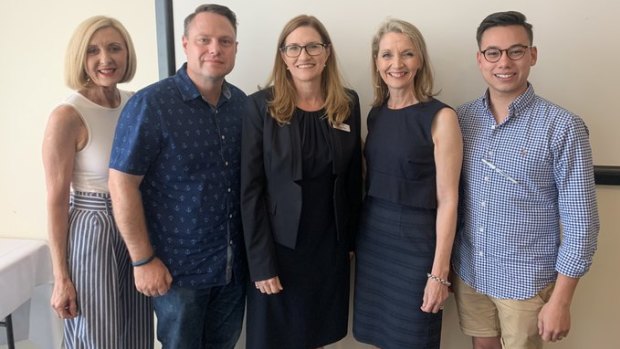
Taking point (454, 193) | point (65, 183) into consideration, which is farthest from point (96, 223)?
point (454, 193)

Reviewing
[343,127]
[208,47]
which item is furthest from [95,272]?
[343,127]

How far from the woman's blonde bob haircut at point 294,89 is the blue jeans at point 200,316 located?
660 millimetres

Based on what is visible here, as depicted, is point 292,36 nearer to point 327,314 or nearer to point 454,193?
point 454,193

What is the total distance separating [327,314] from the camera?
5.18ft

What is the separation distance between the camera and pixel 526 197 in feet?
4.45

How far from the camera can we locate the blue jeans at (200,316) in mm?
1473

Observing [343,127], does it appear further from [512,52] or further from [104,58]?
[104,58]

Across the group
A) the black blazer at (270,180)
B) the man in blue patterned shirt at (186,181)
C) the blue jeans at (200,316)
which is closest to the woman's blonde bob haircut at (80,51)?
the man in blue patterned shirt at (186,181)

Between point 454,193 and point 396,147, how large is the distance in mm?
237

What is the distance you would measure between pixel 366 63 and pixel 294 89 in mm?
445

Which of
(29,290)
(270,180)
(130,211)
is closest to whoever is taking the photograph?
(130,211)

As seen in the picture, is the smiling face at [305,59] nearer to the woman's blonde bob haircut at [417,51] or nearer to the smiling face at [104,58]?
the woman's blonde bob haircut at [417,51]

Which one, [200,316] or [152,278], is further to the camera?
[200,316]

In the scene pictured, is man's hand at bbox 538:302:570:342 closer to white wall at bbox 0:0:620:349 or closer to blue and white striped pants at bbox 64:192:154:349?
white wall at bbox 0:0:620:349
